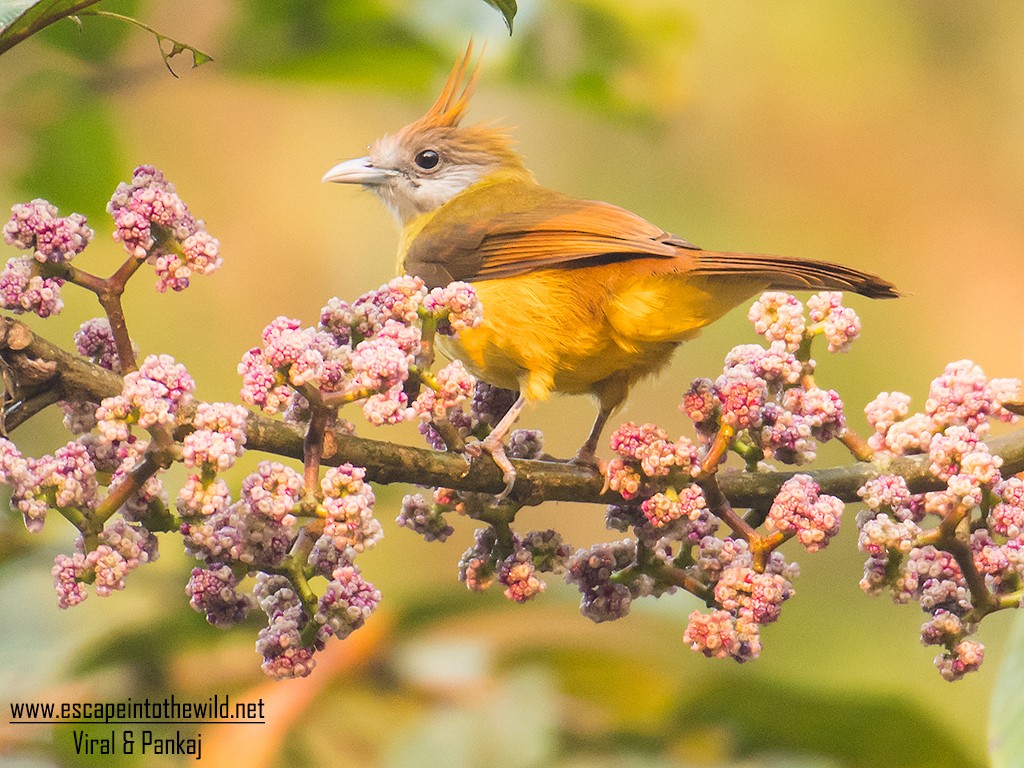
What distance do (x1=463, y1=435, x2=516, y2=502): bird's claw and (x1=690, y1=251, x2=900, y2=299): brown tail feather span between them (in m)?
0.63

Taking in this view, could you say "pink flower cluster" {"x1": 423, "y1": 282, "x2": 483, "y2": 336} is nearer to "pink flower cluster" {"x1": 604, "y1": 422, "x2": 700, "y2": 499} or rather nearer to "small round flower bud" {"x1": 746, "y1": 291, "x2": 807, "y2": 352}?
"pink flower cluster" {"x1": 604, "y1": 422, "x2": 700, "y2": 499}

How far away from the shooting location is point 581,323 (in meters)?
2.68

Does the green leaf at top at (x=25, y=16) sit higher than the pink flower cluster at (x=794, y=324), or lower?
higher

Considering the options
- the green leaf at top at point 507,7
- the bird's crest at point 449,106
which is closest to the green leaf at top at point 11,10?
the green leaf at top at point 507,7

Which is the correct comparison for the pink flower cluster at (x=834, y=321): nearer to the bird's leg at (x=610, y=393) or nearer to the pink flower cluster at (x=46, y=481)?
the bird's leg at (x=610, y=393)

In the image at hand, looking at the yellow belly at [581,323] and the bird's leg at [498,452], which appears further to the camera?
the yellow belly at [581,323]

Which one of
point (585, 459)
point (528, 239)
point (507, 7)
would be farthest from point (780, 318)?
point (528, 239)

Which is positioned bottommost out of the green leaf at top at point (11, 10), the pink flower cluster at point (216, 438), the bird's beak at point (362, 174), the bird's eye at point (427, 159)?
the pink flower cluster at point (216, 438)

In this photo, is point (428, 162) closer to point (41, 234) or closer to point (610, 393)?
point (610, 393)

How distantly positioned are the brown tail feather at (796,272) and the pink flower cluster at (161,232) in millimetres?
1011

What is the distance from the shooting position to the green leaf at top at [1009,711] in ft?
4.66

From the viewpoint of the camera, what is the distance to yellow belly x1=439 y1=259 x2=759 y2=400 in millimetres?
2594

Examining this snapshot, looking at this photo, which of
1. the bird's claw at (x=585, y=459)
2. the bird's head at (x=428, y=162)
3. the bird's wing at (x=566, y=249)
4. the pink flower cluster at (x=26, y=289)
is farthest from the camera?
the bird's head at (x=428, y=162)

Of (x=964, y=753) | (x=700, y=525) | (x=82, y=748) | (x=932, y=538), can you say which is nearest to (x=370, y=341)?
(x=700, y=525)
